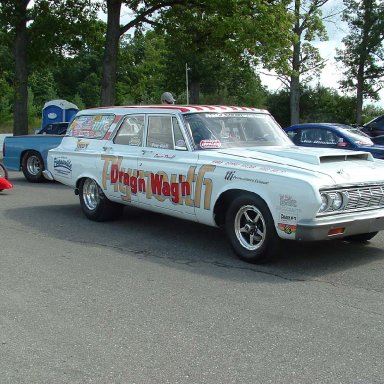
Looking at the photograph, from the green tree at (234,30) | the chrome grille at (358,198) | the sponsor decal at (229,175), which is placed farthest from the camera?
the green tree at (234,30)

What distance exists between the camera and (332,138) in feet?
41.3

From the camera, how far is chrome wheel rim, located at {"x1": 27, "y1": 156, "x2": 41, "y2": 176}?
44.3 feet

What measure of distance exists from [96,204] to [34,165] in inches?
221

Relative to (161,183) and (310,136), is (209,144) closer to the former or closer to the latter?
(161,183)

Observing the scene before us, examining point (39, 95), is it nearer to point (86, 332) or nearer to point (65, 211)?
point (65, 211)

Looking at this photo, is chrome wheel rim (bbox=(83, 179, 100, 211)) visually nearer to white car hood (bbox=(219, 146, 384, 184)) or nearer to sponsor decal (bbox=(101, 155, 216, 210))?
sponsor decal (bbox=(101, 155, 216, 210))

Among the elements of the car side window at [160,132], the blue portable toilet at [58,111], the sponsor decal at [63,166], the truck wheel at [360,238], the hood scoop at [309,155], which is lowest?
the truck wheel at [360,238]

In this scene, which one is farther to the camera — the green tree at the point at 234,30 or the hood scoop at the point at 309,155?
the green tree at the point at 234,30

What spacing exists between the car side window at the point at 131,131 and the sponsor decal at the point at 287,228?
273 centimetres

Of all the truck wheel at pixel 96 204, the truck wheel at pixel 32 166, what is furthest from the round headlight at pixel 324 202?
the truck wheel at pixel 32 166

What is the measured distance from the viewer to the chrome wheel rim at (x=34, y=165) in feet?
44.3

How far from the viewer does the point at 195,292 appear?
17.0ft

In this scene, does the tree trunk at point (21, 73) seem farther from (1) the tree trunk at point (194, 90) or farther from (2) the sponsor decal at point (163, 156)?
(2) the sponsor decal at point (163, 156)

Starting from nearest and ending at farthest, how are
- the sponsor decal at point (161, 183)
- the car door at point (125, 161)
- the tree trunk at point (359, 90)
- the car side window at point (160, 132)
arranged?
the sponsor decal at point (161, 183), the car side window at point (160, 132), the car door at point (125, 161), the tree trunk at point (359, 90)
